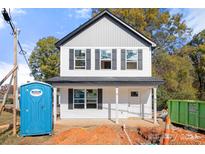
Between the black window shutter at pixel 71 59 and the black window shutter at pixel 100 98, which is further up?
the black window shutter at pixel 71 59

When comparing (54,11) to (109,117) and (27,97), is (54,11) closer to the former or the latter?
(109,117)

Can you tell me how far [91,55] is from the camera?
21.8m

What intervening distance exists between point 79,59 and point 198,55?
27322 mm

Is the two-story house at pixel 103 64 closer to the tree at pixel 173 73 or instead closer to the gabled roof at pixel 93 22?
the gabled roof at pixel 93 22

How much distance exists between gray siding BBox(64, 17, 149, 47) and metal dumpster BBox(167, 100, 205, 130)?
5.41 meters

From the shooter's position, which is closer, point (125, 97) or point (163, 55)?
point (125, 97)

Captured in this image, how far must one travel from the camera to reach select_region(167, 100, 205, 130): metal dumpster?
1620cm

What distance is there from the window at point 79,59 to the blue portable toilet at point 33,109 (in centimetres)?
787

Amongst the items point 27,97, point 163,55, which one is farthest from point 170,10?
point 27,97

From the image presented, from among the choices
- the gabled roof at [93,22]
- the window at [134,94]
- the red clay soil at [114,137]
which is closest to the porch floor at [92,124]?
the red clay soil at [114,137]

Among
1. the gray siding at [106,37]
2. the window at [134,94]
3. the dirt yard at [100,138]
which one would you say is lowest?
the dirt yard at [100,138]

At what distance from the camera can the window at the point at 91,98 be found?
21859 mm

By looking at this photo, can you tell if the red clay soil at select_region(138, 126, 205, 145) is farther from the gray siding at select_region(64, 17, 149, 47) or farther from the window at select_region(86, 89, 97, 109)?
the gray siding at select_region(64, 17, 149, 47)
